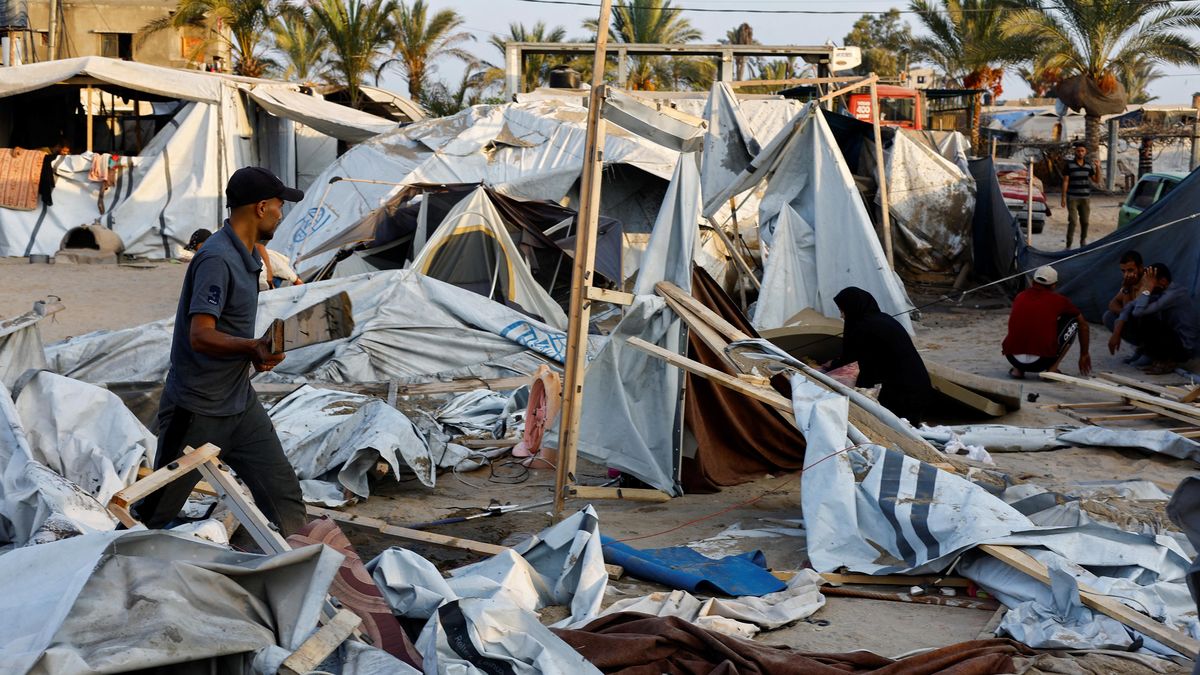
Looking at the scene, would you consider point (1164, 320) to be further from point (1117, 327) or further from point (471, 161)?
point (471, 161)

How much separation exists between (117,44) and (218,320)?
2677cm

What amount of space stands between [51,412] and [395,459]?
173 centimetres

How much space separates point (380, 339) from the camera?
29.3 feet

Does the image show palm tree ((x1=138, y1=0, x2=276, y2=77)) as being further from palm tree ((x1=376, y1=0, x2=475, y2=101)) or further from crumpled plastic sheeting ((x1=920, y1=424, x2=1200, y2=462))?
crumpled plastic sheeting ((x1=920, y1=424, x2=1200, y2=462))

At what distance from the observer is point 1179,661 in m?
3.91

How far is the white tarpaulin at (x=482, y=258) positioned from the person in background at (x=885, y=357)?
3.96 meters

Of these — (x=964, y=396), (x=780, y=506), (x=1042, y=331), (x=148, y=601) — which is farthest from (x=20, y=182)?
(x=148, y=601)

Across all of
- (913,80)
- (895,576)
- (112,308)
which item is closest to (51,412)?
(895,576)

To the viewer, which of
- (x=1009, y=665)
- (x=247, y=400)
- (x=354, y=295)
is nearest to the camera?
(x=1009, y=665)

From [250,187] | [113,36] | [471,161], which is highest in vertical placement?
[113,36]

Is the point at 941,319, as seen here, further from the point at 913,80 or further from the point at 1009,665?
the point at 913,80

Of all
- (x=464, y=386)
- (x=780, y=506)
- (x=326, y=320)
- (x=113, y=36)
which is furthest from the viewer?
(x=113, y=36)

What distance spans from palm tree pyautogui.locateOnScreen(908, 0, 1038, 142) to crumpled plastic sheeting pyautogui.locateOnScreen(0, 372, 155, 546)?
23.2 m

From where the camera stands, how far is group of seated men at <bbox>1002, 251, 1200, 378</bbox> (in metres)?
9.85
